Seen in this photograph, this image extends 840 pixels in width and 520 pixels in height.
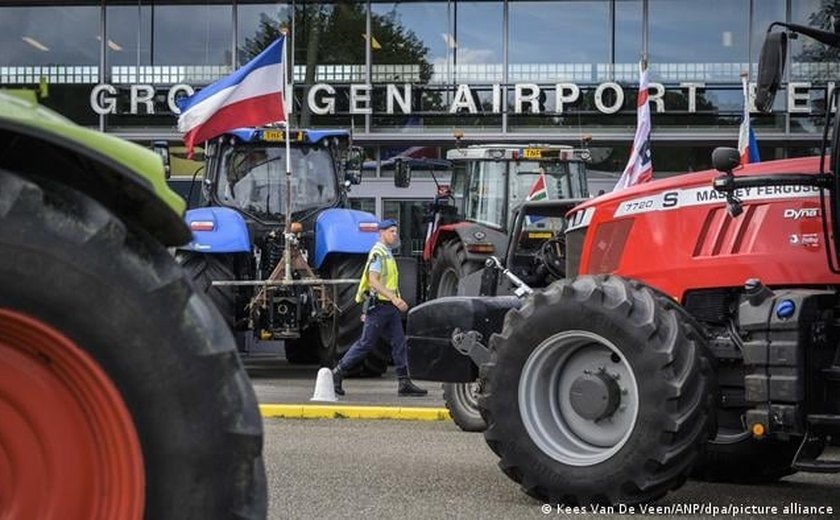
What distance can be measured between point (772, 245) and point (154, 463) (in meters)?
4.25

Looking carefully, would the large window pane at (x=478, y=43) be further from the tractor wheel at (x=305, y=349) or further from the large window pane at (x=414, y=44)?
the tractor wheel at (x=305, y=349)

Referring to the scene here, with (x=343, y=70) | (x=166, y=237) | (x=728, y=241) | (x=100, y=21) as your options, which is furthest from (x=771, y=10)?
(x=166, y=237)

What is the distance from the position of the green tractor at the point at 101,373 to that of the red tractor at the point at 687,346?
349 centimetres

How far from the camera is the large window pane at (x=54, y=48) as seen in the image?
21.8 metres

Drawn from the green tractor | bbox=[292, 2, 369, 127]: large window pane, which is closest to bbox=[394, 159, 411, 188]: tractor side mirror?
bbox=[292, 2, 369, 127]: large window pane

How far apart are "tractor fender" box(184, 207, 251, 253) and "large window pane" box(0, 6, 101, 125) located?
994 cm

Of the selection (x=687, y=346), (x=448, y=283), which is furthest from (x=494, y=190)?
(x=687, y=346)

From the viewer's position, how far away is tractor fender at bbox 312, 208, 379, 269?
12.9m

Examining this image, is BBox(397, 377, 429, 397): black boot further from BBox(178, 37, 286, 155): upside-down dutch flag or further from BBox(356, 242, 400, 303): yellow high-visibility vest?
BBox(178, 37, 286, 155): upside-down dutch flag

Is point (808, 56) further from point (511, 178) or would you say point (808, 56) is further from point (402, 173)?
point (402, 173)

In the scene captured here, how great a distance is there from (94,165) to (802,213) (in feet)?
13.9

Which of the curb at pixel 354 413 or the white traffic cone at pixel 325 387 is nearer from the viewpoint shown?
the curb at pixel 354 413

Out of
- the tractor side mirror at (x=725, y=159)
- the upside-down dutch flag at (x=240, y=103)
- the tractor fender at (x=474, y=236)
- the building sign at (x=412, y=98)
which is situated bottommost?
the tractor fender at (x=474, y=236)

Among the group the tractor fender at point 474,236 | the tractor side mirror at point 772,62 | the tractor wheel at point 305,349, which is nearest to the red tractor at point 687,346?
the tractor side mirror at point 772,62
